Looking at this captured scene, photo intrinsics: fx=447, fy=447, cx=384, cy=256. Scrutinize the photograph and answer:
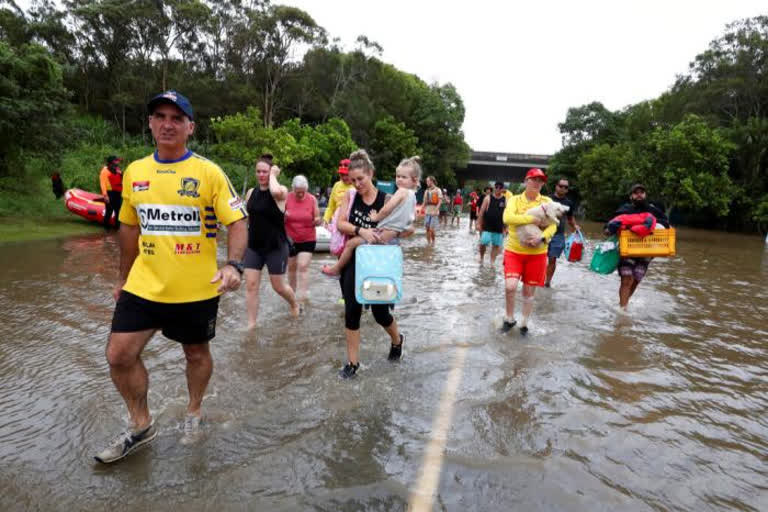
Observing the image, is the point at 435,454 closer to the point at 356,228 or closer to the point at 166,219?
the point at 356,228

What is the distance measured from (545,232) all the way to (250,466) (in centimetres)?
408

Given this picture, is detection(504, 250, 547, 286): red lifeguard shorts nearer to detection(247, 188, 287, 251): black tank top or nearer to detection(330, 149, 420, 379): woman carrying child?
detection(330, 149, 420, 379): woman carrying child

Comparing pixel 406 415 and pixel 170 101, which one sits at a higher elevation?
pixel 170 101

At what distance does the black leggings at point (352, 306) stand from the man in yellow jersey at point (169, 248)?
1429 millimetres

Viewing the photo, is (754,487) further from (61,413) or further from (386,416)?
(61,413)

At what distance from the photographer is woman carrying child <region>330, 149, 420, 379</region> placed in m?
4.01

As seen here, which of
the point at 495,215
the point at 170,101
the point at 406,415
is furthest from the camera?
the point at 495,215

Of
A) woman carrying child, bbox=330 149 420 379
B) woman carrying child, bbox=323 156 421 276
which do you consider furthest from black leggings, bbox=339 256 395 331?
woman carrying child, bbox=323 156 421 276

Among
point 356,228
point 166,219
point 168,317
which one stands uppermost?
point 166,219

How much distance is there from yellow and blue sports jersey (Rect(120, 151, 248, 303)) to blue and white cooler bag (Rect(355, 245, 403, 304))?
4.46ft

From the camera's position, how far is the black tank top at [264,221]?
17.2ft

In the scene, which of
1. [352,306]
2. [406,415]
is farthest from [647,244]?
[406,415]

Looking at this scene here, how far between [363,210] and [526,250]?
2.36m

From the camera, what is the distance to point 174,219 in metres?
2.73
